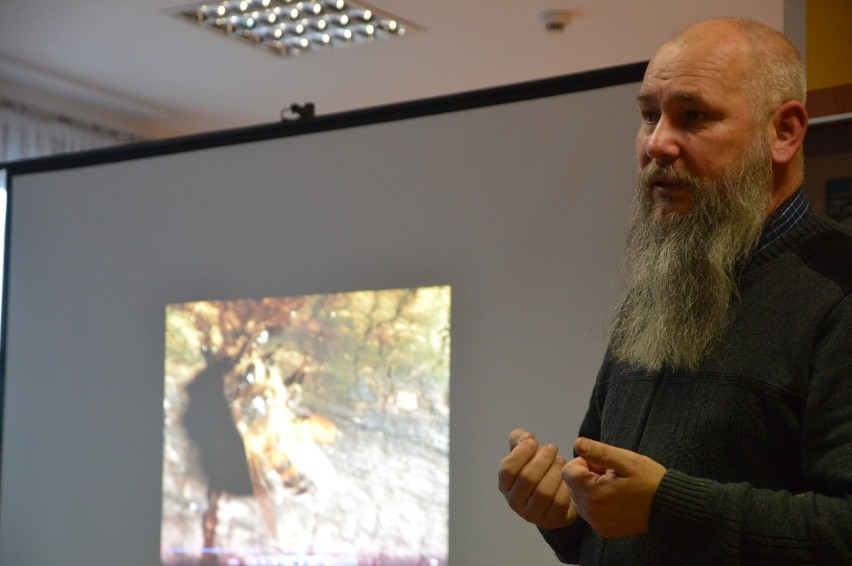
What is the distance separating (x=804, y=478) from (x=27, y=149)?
5.56 meters

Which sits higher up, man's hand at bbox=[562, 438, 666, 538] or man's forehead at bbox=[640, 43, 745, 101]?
man's forehead at bbox=[640, 43, 745, 101]

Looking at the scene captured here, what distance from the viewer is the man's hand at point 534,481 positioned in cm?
121

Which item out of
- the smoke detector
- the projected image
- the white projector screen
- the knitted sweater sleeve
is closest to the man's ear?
the knitted sweater sleeve

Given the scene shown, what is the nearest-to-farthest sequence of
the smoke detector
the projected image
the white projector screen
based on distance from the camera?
the white projector screen, the projected image, the smoke detector

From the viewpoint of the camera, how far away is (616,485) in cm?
104

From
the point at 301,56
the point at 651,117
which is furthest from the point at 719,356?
the point at 301,56

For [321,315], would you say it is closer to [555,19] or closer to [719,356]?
[555,19]

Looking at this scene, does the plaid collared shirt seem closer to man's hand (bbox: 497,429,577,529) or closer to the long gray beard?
the long gray beard

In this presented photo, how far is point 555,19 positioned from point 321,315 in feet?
6.55

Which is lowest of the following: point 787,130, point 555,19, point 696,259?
point 696,259

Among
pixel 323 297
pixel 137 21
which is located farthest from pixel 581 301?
pixel 137 21

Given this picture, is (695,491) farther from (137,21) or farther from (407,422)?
(137,21)

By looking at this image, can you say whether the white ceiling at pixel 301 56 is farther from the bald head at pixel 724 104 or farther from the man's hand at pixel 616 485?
the man's hand at pixel 616 485

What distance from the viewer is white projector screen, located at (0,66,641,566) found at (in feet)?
9.58
